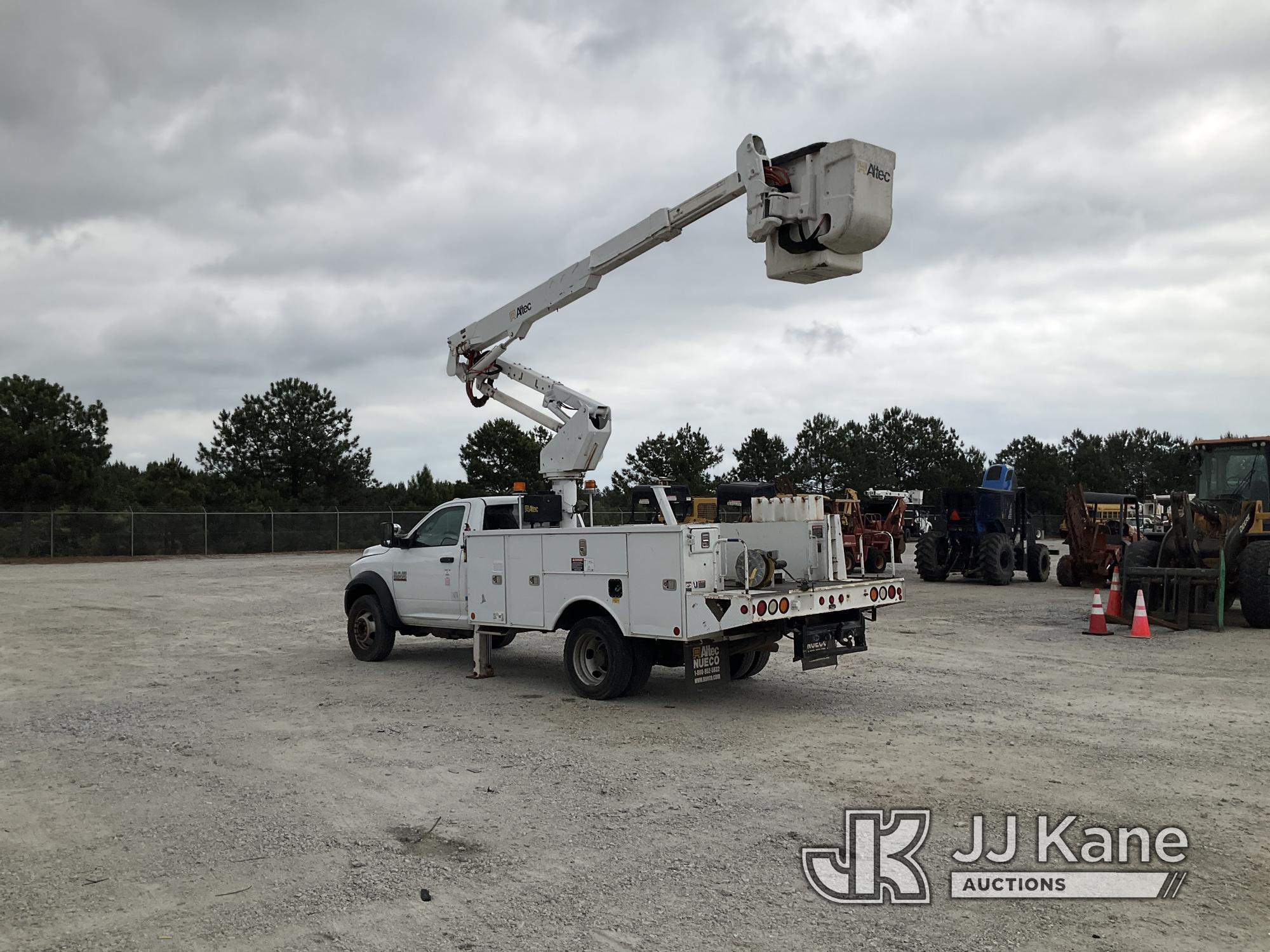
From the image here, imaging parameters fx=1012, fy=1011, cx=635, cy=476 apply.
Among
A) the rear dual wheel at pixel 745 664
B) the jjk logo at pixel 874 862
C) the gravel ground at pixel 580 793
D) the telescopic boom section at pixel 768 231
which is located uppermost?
the telescopic boom section at pixel 768 231

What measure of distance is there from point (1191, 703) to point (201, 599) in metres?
19.1

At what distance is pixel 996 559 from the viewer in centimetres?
2348

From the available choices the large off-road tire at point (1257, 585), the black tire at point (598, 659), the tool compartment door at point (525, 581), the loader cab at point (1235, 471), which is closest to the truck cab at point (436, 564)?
the tool compartment door at point (525, 581)

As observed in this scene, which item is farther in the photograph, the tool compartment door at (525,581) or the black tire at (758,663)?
the black tire at (758,663)

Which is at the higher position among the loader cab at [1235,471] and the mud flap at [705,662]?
the loader cab at [1235,471]

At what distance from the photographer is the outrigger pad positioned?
9219mm

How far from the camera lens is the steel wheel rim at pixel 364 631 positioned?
41.3 ft

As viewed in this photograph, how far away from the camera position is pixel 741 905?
4.56 m

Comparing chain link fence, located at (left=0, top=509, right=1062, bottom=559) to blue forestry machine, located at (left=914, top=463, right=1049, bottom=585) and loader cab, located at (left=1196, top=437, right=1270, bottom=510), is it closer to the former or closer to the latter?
blue forestry machine, located at (left=914, top=463, right=1049, bottom=585)

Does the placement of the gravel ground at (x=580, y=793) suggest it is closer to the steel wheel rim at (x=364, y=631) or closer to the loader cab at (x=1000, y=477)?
the steel wheel rim at (x=364, y=631)

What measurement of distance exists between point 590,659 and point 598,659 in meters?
0.10

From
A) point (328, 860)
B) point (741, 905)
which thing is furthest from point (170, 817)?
point (741, 905)

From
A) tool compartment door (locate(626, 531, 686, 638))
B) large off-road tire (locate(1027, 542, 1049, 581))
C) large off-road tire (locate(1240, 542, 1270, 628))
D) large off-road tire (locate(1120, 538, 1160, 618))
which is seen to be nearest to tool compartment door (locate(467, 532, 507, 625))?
tool compartment door (locate(626, 531, 686, 638))

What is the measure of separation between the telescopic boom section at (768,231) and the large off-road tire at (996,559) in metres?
13.9
